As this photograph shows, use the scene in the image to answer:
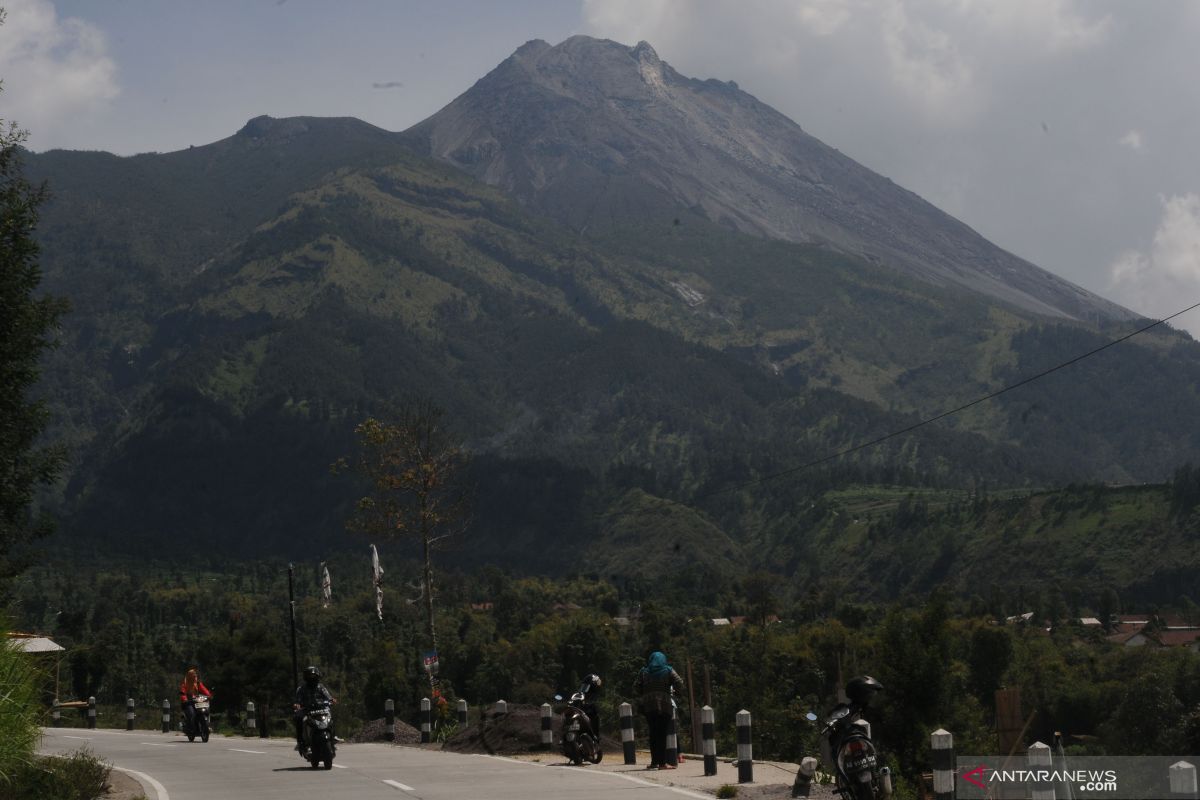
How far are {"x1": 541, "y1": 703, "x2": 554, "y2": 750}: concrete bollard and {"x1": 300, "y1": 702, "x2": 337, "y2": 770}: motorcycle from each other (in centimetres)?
406

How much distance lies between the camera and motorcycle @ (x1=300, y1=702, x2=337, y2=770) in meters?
24.5

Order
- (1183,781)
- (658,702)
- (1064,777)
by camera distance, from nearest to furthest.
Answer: (1183,781)
(1064,777)
(658,702)

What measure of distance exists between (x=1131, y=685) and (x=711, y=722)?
267ft

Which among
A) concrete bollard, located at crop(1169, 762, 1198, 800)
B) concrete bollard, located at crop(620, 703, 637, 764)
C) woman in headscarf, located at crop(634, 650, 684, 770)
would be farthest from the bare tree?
concrete bollard, located at crop(1169, 762, 1198, 800)

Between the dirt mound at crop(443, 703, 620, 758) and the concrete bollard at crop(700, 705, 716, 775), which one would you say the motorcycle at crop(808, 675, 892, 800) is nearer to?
the concrete bollard at crop(700, 705, 716, 775)

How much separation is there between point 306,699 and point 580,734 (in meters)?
Answer: 5.01

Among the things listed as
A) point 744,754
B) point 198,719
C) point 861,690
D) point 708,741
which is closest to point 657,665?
point 708,741

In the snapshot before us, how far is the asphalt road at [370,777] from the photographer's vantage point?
19094 millimetres

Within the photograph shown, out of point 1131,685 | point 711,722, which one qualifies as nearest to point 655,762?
point 711,722

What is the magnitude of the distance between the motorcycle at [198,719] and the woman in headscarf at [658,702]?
53.3ft

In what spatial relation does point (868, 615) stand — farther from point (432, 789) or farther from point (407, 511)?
point (432, 789)

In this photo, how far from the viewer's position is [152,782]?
74.0ft

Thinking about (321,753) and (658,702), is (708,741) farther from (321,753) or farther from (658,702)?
(321,753)

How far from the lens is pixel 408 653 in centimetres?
12362
